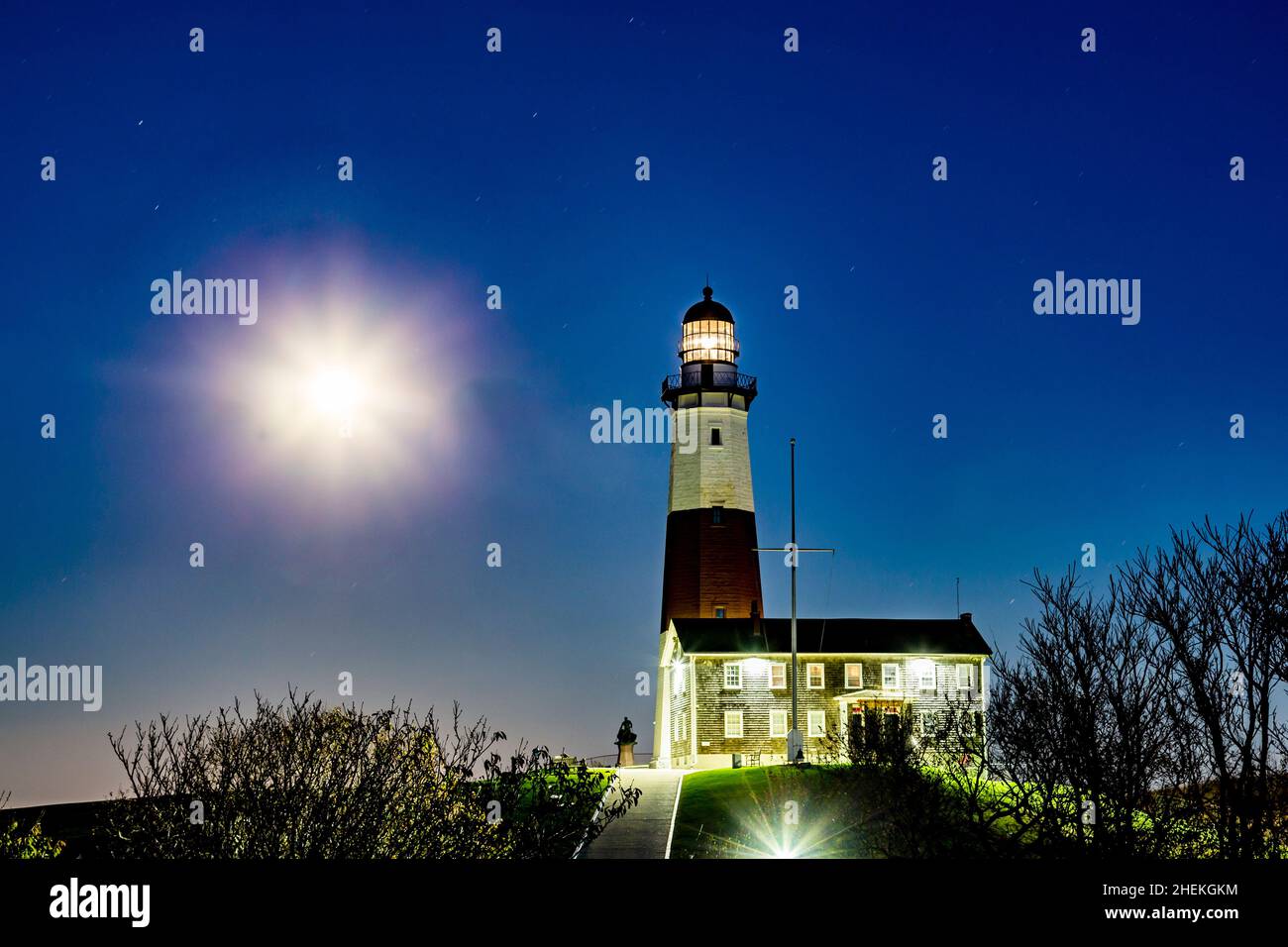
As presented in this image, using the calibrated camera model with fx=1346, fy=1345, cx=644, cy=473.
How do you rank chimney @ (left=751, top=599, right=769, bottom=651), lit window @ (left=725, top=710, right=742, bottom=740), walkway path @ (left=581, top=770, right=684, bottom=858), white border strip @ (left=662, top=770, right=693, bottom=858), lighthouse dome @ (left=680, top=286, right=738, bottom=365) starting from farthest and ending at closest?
1. lighthouse dome @ (left=680, top=286, right=738, bottom=365)
2. chimney @ (left=751, top=599, right=769, bottom=651)
3. lit window @ (left=725, top=710, right=742, bottom=740)
4. white border strip @ (left=662, top=770, right=693, bottom=858)
5. walkway path @ (left=581, top=770, right=684, bottom=858)

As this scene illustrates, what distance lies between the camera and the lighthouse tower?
63.6 m

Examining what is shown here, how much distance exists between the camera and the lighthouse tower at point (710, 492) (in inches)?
2504

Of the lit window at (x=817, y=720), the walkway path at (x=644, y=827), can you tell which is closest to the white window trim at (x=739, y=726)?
the lit window at (x=817, y=720)

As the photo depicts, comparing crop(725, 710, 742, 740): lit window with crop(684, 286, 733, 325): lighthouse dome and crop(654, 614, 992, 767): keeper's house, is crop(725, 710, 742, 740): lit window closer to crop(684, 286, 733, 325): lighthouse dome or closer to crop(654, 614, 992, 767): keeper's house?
crop(654, 614, 992, 767): keeper's house

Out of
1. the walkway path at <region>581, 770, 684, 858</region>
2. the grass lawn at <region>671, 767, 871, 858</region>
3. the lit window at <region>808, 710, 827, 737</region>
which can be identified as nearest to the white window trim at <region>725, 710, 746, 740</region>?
the lit window at <region>808, 710, 827, 737</region>

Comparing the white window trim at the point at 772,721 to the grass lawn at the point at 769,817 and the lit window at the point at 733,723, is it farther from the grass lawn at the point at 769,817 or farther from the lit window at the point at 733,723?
the grass lawn at the point at 769,817

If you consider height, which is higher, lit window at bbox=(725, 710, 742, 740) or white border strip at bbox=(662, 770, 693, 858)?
lit window at bbox=(725, 710, 742, 740)

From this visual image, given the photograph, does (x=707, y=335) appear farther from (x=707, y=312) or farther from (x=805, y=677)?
(x=805, y=677)

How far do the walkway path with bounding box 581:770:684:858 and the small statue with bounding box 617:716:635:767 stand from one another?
14.3 meters

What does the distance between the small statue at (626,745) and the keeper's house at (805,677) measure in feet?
6.95
